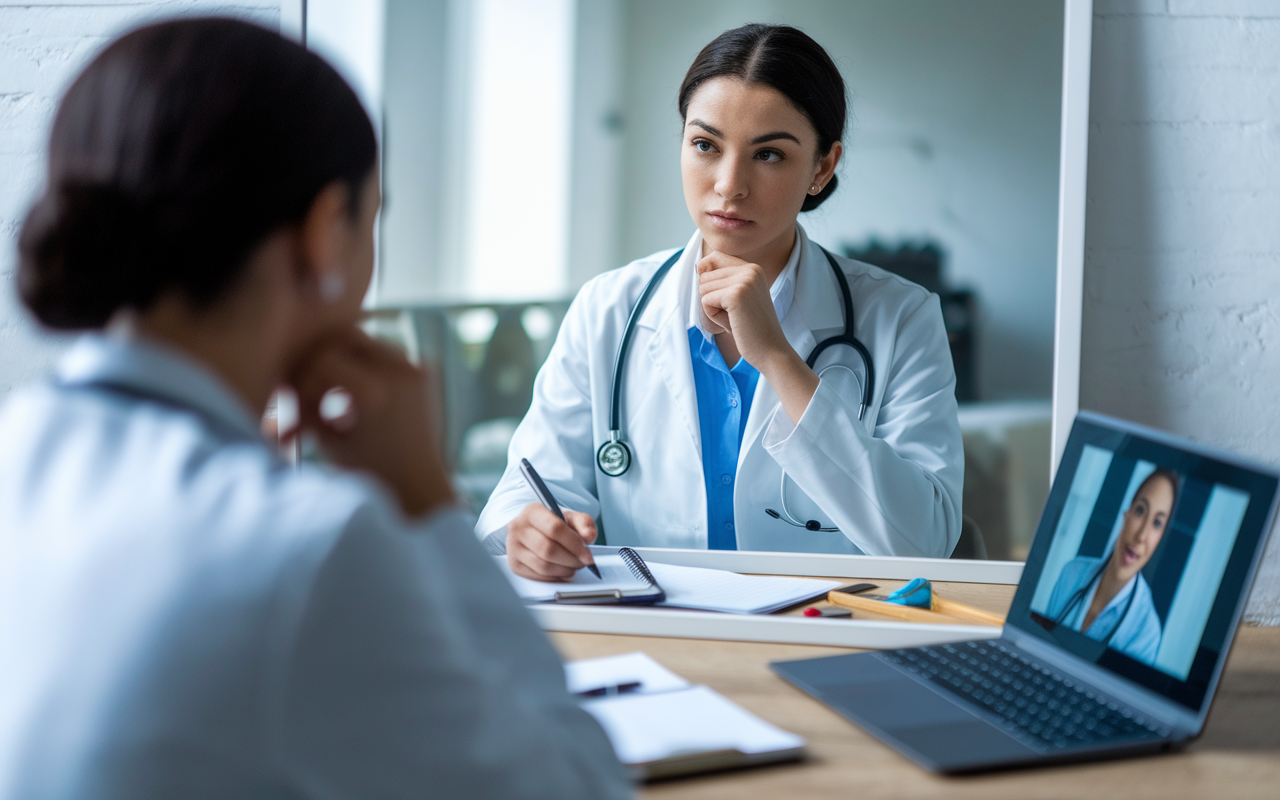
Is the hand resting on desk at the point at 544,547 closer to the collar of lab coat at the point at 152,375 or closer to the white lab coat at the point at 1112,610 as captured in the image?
the white lab coat at the point at 1112,610

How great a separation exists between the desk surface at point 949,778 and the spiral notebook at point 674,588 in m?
0.15

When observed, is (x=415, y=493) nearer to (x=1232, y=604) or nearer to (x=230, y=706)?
(x=230, y=706)

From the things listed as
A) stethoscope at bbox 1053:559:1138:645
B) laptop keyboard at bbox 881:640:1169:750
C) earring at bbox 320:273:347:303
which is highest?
earring at bbox 320:273:347:303

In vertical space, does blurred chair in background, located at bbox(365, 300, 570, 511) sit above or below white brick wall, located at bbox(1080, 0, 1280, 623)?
below

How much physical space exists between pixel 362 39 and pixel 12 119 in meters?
0.64

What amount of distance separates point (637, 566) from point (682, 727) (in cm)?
48

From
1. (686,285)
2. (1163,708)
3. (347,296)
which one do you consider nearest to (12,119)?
(686,285)

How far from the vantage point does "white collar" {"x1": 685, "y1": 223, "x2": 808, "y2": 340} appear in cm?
158

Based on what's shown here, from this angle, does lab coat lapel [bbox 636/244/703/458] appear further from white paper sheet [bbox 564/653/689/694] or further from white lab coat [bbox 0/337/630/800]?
white lab coat [bbox 0/337/630/800]

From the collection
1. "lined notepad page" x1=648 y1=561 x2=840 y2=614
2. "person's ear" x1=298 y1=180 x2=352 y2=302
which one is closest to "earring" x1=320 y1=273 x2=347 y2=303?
"person's ear" x1=298 y1=180 x2=352 y2=302

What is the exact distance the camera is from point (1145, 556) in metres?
0.87

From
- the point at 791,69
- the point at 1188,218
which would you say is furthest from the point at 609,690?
the point at 1188,218

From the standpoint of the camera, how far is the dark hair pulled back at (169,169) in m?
0.52

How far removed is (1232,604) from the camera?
784 millimetres
